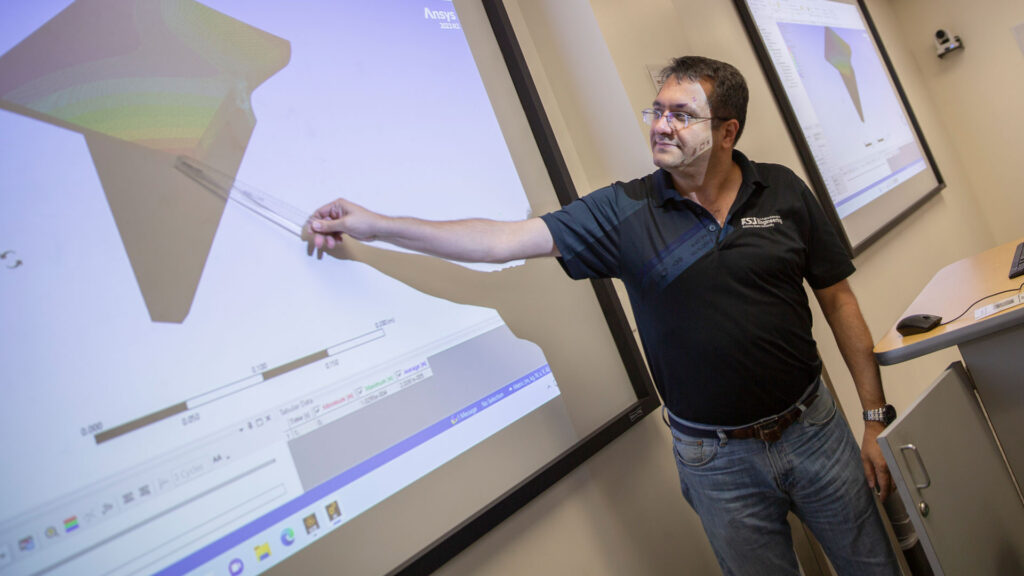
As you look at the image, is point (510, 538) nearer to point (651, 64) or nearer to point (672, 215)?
point (672, 215)

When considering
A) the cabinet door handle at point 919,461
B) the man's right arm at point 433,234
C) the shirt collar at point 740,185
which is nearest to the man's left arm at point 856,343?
the cabinet door handle at point 919,461

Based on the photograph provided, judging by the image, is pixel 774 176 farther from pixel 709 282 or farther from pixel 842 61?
pixel 842 61

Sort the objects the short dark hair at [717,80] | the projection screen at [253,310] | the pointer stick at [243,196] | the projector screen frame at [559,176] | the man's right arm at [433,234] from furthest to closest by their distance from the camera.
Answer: the projector screen frame at [559,176] → the short dark hair at [717,80] → the man's right arm at [433,234] → the pointer stick at [243,196] → the projection screen at [253,310]

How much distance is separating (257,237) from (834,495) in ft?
4.26

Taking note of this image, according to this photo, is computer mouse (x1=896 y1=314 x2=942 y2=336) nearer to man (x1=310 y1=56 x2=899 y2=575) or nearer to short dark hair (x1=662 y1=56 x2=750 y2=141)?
man (x1=310 y1=56 x2=899 y2=575)

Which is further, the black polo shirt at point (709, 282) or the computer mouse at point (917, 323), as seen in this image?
the computer mouse at point (917, 323)

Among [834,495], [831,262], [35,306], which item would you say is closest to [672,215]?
[831,262]

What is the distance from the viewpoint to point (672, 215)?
138 cm

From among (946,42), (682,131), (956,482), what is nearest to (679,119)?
(682,131)

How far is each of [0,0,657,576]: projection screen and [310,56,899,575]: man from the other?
184 mm

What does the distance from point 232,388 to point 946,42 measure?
4.92m

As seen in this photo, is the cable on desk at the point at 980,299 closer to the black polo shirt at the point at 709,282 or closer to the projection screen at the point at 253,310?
the black polo shirt at the point at 709,282

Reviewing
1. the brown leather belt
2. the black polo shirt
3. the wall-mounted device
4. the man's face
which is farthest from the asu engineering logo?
the wall-mounted device

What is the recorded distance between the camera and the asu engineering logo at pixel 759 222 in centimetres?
136
